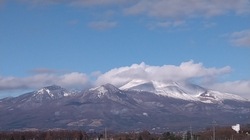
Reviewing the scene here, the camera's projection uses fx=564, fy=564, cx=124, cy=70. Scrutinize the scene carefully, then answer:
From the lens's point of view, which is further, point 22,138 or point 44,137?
point 44,137

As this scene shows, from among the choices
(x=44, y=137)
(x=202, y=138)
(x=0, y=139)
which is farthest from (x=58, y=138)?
(x=202, y=138)

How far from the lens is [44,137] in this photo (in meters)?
113

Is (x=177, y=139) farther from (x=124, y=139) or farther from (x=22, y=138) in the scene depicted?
(x=22, y=138)

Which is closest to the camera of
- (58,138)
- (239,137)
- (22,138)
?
(239,137)

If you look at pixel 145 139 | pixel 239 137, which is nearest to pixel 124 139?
pixel 145 139

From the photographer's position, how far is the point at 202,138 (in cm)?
9450

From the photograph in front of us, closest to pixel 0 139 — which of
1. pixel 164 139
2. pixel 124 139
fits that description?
pixel 124 139

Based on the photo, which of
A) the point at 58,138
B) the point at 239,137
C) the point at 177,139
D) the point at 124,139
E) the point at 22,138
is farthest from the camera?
the point at 58,138

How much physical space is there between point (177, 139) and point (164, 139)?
4458 millimetres

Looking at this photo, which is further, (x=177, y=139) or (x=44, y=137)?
(x=44, y=137)

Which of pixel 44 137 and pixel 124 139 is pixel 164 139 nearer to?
pixel 124 139

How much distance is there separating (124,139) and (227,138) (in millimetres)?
17470

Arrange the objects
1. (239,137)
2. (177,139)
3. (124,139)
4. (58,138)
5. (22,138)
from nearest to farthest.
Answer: (177,139) → (239,137) → (124,139) → (22,138) → (58,138)

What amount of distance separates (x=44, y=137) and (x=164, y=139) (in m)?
34.8
